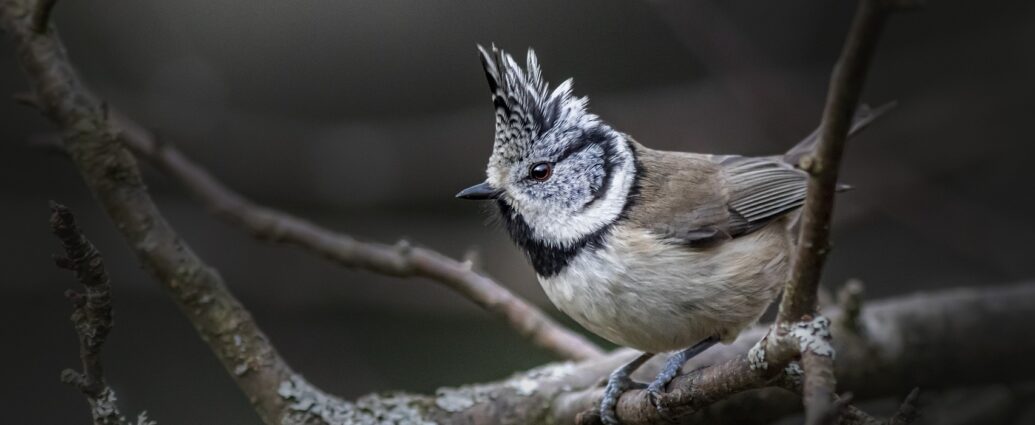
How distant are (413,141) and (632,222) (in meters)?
2.53

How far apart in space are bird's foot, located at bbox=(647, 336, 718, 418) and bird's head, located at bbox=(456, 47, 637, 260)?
0.48m

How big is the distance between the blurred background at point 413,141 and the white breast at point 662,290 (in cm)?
157

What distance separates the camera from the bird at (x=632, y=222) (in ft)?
9.06

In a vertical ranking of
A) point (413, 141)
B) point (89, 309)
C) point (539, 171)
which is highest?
point (413, 141)

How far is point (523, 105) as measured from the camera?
3018 millimetres

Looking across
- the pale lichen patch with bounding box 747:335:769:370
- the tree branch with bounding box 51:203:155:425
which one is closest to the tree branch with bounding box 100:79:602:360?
the tree branch with bounding box 51:203:155:425

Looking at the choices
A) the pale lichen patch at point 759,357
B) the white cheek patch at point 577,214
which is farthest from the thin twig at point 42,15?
the pale lichen patch at point 759,357

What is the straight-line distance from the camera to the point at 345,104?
5.73 m

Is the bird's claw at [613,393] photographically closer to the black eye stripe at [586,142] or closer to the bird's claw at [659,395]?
the bird's claw at [659,395]

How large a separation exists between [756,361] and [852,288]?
115cm

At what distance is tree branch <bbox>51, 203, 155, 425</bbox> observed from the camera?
1.92 m

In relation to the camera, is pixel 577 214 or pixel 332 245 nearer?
pixel 577 214

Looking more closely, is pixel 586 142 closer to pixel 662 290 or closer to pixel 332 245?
pixel 662 290

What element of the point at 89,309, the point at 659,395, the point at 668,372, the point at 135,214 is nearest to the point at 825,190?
the point at 659,395
